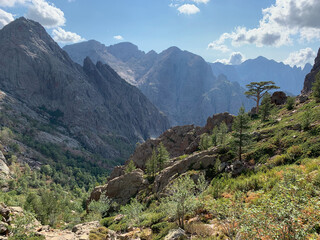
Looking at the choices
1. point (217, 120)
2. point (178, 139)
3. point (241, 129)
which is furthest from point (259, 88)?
point (241, 129)

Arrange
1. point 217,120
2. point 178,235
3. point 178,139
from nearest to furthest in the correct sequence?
point 178,235 → point 217,120 → point 178,139

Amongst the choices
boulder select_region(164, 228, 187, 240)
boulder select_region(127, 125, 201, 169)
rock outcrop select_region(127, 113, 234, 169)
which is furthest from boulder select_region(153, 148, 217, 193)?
boulder select_region(127, 125, 201, 169)

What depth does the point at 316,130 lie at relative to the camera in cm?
2491

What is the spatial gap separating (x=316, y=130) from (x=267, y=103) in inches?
1009

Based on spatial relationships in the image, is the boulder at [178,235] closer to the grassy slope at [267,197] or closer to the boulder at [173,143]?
the grassy slope at [267,197]

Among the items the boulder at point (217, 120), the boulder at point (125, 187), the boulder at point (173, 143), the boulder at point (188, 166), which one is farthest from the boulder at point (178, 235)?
the boulder at point (217, 120)

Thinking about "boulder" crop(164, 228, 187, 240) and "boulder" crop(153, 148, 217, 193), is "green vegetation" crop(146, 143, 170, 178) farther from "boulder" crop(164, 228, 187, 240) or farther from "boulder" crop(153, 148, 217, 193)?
"boulder" crop(164, 228, 187, 240)

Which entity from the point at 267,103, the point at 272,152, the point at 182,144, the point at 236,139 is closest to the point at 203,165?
the point at 236,139

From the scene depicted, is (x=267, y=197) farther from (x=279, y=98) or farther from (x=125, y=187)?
(x=279, y=98)

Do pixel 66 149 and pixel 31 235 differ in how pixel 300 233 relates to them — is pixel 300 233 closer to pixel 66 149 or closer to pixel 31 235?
pixel 31 235

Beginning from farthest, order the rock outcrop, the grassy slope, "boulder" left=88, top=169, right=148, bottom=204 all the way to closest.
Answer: the rock outcrop, "boulder" left=88, top=169, right=148, bottom=204, the grassy slope

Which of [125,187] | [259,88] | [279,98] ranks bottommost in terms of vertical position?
[125,187]

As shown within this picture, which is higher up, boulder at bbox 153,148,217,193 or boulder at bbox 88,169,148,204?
boulder at bbox 153,148,217,193

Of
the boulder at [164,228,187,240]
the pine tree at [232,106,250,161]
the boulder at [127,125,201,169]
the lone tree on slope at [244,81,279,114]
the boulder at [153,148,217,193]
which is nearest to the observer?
the boulder at [164,228,187,240]
